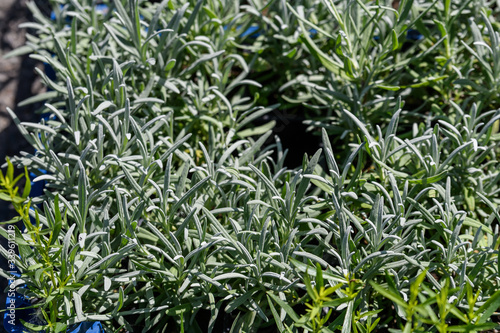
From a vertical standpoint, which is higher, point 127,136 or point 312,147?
point 127,136

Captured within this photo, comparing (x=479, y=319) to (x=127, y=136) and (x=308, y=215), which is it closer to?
(x=308, y=215)

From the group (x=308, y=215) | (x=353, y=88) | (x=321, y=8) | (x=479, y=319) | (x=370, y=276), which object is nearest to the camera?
(x=479, y=319)

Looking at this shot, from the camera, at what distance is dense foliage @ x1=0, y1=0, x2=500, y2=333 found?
40.4 inches

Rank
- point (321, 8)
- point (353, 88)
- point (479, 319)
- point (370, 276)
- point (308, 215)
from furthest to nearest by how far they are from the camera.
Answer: point (321, 8), point (353, 88), point (308, 215), point (370, 276), point (479, 319)

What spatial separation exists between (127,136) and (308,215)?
424 mm

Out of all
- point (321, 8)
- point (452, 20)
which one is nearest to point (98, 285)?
point (321, 8)

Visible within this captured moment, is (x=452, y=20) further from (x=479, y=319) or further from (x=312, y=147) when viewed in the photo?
(x=479, y=319)

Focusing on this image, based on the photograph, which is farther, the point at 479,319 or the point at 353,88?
the point at 353,88

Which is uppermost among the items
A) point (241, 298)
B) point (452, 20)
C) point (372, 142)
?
point (452, 20)

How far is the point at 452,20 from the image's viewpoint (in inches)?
53.4

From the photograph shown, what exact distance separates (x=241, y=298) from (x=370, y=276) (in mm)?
255

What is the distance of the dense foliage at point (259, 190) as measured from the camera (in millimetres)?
1025

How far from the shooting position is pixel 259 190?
1127 millimetres

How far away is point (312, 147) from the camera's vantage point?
5.07 ft
